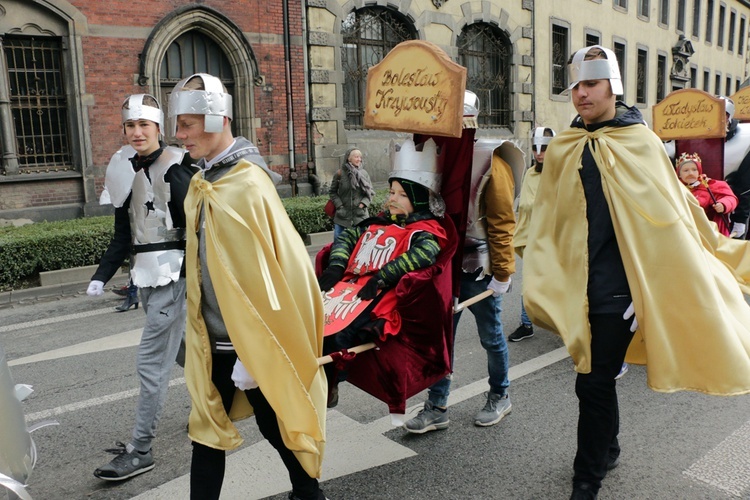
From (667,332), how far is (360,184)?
23.3ft

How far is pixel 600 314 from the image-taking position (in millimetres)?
3002

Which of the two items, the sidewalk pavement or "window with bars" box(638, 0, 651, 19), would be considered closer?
the sidewalk pavement

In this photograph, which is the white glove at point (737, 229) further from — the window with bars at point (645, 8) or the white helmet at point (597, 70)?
the window with bars at point (645, 8)

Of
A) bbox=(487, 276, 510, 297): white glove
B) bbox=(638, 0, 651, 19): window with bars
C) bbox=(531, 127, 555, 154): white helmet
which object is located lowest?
bbox=(487, 276, 510, 297): white glove

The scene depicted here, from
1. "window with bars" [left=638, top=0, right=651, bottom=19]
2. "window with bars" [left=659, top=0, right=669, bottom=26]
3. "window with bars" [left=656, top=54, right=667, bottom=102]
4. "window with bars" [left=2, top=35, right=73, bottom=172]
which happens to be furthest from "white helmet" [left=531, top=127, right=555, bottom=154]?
"window with bars" [left=659, top=0, right=669, bottom=26]

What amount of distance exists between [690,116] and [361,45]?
11.4m

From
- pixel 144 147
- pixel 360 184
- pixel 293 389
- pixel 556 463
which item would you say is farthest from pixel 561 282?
pixel 360 184

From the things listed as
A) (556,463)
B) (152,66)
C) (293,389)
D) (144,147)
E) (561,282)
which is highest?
(152,66)

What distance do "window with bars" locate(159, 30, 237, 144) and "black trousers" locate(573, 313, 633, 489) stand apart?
11.6 meters

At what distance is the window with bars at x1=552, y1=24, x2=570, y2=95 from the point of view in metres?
22.8

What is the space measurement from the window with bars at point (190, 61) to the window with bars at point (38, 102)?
1.92 metres

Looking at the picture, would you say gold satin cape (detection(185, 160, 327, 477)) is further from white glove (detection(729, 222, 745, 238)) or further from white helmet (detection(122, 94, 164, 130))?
white glove (detection(729, 222, 745, 238))

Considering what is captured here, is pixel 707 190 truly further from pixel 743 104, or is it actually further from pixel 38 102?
pixel 38 102

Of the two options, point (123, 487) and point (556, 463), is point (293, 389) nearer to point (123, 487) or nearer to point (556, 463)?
point (123, 487)
